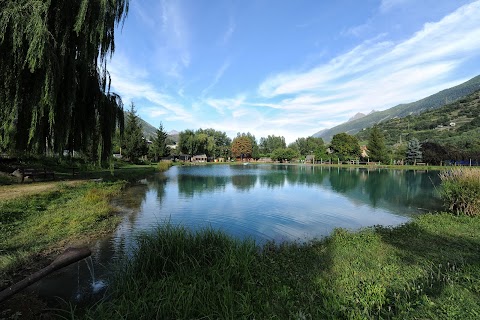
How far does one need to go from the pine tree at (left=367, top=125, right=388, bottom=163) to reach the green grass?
2779 inches

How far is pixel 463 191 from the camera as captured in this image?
12.0 metres

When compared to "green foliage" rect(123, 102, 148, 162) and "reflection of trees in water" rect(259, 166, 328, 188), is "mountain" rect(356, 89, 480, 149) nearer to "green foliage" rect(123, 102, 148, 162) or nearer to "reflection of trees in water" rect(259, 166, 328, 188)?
"reflection of trees in water" rect(259, 166, 328, 188)

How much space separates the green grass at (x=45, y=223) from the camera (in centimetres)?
636

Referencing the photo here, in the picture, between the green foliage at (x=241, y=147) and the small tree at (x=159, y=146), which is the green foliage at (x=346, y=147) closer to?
the green foliage at (x=241, y=147)

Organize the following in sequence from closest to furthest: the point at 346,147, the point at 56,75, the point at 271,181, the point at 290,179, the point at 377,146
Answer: the point at 56,75, the point at 271,181, the point at 290,179, the point at 377,146, the point at 346,147

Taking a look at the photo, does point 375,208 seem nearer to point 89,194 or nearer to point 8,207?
point 89,194

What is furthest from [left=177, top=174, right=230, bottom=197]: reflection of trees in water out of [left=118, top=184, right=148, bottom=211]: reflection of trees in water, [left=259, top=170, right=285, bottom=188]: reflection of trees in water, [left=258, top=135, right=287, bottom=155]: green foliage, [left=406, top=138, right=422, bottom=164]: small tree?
[left=258, top=135, right=287, bottom=155]: green foliage

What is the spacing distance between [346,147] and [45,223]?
80532mm

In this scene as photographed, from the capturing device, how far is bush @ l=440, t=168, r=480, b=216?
11.5 metres

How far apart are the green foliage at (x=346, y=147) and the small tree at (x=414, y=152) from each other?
14339mm

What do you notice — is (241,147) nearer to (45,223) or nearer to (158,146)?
(158,146)

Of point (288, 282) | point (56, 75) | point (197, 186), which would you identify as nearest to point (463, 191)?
point (288, 282)

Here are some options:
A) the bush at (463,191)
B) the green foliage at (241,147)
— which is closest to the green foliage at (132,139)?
the bush at (463,191)

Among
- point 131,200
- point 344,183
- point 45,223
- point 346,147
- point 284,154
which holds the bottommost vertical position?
point 344,183
